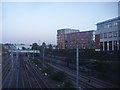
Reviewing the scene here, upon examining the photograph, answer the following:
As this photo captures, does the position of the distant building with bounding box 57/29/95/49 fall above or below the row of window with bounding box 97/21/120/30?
below

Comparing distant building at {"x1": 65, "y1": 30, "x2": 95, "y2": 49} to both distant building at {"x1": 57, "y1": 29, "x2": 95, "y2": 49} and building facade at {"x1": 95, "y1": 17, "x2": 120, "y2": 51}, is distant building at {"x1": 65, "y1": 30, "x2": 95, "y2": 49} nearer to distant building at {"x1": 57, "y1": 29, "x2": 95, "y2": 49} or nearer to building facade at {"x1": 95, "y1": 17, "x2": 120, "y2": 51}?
distant building at {"x1": 57, "y1": 29, "x2": 95, "y2": 49}

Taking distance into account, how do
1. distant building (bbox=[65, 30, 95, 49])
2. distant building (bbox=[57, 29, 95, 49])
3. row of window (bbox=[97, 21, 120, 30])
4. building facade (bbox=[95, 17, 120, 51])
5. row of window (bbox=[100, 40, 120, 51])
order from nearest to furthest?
1. building facade (bbox=[95, 17, 120, 51])
2. row of window (bbox=[97, 21, 120, 30])
3. row of window (bbox=[100, 40, 120, 51])
4. distant building (bbox=[57, 29, 95, 49])
5. distant building (bbox=[65, 30, 95, 49])

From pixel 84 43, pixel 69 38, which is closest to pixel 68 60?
pixel 84 43

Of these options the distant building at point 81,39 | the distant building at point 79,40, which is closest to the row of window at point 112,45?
the distant building at point 79,40

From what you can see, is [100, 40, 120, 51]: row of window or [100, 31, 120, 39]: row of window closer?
[100, 31, 120, 39]: row of window

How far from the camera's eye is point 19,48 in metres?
21.2

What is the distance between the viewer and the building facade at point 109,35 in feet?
34.1

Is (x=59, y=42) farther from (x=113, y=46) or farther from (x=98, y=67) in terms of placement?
(x=98, y=67)

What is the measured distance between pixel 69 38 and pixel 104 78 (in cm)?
1681

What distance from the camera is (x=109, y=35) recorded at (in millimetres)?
11398

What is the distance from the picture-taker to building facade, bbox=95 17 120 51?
34.1ft

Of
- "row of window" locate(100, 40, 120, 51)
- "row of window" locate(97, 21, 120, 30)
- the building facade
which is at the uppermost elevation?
"row of window" locate(97, 21, 120, 30)

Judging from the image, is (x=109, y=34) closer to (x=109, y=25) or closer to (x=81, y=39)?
(x=109, y=25)

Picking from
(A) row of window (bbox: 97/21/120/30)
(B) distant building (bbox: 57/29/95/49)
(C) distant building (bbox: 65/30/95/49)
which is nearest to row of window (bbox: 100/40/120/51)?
(A) row of window (bbox: 97/21/120/30)
